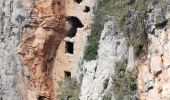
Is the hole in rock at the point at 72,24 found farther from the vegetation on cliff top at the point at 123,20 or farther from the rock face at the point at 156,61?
the rock face at the point at 156,61

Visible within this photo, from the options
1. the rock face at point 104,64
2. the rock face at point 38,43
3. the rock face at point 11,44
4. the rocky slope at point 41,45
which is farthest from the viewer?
the rock face at point 11,44

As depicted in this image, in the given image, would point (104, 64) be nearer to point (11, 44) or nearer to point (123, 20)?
point (123, 20)

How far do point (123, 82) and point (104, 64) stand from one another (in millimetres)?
2260

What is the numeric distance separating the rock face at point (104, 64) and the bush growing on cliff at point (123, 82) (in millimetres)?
503

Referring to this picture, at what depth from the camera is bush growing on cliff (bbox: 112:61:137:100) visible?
21.5 metres

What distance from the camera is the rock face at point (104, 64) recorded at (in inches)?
917

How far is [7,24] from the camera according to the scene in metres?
29.4

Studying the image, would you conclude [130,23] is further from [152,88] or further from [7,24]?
[7,24]

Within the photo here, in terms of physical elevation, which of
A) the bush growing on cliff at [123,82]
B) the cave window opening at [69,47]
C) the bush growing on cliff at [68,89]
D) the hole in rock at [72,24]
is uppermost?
the hole in rock at [72,24]

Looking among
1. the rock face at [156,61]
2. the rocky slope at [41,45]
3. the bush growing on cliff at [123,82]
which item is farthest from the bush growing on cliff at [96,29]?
the rock face at [156,61]

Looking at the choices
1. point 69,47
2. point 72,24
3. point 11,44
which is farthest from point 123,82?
point 11,44

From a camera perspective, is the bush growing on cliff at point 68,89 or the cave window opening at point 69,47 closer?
the bush growing on cliff at point 68,89

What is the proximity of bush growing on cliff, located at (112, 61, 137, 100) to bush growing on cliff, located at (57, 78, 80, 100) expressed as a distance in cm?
424

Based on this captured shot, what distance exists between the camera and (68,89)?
27.2 m
